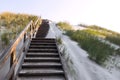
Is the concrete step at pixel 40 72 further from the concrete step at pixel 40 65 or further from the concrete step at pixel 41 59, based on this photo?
the concrete step at pixel 41 59

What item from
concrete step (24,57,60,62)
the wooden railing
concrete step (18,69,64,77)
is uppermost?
the wooden railing

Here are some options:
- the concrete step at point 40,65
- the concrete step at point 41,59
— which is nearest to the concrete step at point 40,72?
the concrete step at point 40,65

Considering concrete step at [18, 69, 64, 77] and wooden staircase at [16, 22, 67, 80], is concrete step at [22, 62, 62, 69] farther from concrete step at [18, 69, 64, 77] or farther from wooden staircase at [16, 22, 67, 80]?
concrete step at [18, 69, 64, 77]

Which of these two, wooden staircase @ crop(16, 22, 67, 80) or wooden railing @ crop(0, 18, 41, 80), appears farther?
wooden staircase @ crop(16, 22, 67, 80)

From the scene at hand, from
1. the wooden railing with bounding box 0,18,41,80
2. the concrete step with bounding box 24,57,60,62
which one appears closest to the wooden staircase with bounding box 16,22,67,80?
the concrete step with bounding box 24,57,60,62

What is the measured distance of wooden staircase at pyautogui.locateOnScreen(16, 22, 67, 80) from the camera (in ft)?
21.5

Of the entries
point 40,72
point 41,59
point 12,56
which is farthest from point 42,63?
point 12,56

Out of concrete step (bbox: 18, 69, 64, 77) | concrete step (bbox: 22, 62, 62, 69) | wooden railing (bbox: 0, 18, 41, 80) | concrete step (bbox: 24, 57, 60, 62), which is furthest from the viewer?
concrete step (bbox: 24, 57, 60, 62)

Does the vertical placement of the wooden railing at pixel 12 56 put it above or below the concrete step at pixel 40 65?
above

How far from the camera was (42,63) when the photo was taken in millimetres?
7551

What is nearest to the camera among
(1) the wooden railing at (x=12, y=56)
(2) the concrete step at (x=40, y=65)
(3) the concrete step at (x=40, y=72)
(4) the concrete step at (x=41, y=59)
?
(1) the wooden railing at (x=12, y=56)

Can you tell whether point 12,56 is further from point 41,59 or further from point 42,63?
point 41,59

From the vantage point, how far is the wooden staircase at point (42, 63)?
6561 millimetres

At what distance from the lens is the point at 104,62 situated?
34.7 ft
